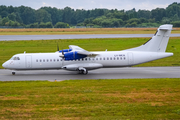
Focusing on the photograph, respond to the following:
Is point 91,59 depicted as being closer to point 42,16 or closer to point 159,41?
point 159,41

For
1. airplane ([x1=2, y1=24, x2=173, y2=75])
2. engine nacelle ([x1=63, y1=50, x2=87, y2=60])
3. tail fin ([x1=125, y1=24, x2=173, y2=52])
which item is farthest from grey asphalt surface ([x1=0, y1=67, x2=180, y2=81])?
tail fin ([x1=125, y1=24, x2=173, y2=52])

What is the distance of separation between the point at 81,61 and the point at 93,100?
440 inches

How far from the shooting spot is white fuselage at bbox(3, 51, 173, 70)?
26.0 m

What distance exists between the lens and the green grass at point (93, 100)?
12.7 m

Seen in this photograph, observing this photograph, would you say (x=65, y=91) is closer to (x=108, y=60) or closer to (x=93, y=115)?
(x=93, y=115)

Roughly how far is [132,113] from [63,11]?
592ft

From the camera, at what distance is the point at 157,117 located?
1223 centimetres

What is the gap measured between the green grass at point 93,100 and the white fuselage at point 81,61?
208 inches

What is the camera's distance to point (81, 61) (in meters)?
26.2

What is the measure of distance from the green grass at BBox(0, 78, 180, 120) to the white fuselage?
5278 mm

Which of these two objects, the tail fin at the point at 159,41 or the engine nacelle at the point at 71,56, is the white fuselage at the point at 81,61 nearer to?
the tail fin at the point at 159,41

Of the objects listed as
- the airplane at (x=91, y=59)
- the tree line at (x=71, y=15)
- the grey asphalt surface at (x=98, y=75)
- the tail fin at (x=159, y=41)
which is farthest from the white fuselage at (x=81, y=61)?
the tree line at (x=71, y=15)

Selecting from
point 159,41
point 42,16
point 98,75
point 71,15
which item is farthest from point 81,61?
point 71,15

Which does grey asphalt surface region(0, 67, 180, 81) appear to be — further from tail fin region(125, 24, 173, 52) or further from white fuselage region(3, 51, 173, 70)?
tail fin region(125, 24, 173, 52)
